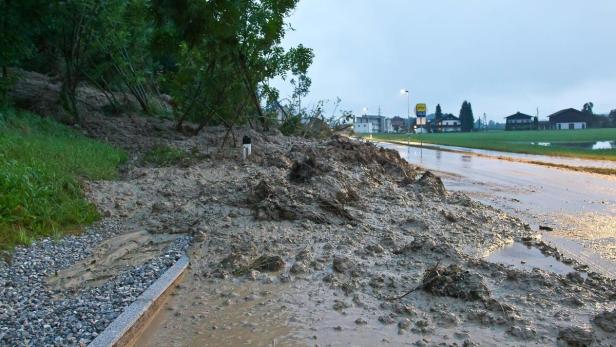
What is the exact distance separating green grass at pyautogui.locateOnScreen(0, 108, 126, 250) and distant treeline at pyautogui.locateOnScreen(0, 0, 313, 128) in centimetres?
316

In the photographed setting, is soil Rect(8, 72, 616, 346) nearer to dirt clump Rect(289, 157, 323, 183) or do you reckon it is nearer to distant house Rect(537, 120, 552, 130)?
dirt clump Rect(289, 157, 323, 183)

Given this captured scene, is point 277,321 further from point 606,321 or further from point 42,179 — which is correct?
point 42,179

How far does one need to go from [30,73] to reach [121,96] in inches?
179

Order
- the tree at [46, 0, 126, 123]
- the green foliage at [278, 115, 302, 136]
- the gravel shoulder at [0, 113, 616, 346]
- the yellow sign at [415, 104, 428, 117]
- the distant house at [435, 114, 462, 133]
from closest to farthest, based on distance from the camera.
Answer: the gravel shoulder at [0, 113, 616, 346], the tree at [46, 0, 126, 123], the green foliage at [278, 115, 302, 136], the yellow sign at [415, 104, 428, 117], the distant house at [435, 114, 462, 133]

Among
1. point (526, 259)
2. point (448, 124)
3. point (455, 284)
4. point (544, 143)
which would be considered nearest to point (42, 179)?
point (455, 284)

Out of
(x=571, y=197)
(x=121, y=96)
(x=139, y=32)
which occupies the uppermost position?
(x=139, y=32)

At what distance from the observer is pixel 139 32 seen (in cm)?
1925

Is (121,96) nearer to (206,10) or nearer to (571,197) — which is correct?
(206,10)

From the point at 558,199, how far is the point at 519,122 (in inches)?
4461

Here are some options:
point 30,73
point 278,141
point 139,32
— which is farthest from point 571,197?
point 30,73

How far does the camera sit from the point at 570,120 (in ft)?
355

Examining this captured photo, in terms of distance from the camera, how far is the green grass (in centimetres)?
774

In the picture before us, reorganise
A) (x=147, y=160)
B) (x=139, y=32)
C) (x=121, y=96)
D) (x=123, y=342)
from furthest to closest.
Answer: (x=121, y=96)
(x=139, y=32)
(x=147, y=160)
(x=123, y=342)

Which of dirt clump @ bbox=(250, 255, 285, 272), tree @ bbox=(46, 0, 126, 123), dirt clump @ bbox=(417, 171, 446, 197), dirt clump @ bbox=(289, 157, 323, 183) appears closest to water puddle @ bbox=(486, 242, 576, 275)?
dirt clump @ bbox=(250, 255, 285, 272)
